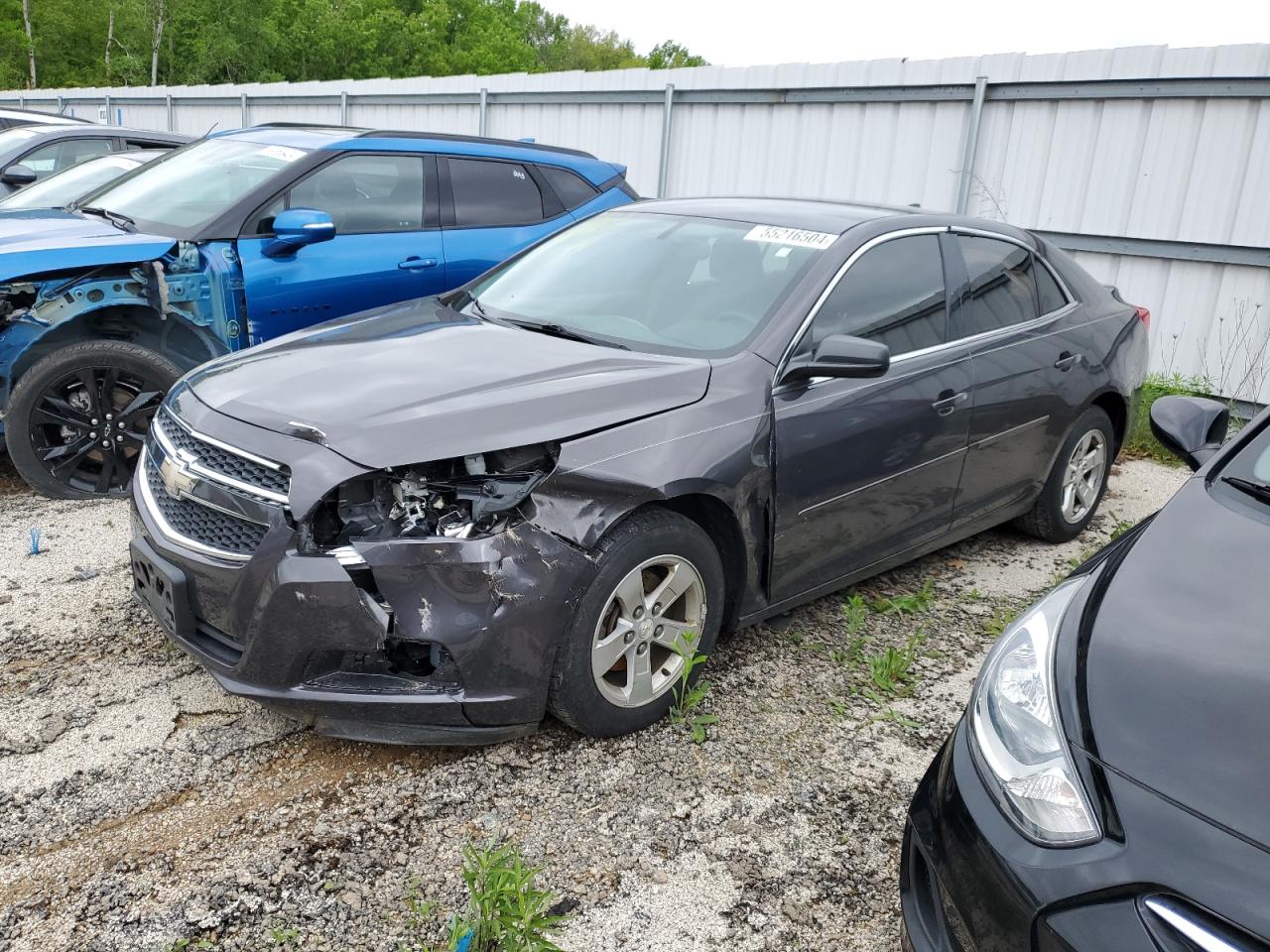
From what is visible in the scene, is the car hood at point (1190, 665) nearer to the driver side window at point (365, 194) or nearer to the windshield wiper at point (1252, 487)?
the windshield wiper at point (1252, 487)

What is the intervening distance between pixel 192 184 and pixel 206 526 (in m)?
3.40

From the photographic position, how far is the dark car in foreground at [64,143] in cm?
823

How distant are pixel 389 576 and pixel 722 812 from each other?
112cm

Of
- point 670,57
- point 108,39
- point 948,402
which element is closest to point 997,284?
point 948,402

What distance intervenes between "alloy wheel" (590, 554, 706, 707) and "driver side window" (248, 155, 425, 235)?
3.27 metres

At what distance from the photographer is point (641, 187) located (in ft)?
34.9

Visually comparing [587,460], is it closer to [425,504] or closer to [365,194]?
[425,504]

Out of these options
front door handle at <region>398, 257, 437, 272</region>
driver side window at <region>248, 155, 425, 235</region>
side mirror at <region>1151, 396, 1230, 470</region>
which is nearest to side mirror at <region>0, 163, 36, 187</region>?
driver side window at <region>248, 155, 425, 235</region>

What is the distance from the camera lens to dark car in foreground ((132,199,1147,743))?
2.58 meters

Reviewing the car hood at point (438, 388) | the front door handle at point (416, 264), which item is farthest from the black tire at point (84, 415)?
the car hood at point (438, 388)

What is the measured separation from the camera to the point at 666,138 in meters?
10.1

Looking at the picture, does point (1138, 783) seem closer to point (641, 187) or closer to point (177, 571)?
point (177, 571)

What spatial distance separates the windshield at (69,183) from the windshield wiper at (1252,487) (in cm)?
639

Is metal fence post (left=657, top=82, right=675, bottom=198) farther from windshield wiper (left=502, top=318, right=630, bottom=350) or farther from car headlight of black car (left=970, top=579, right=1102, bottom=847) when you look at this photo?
car headlight of black car (left=970, top=579, right=1102, bottom=847)
